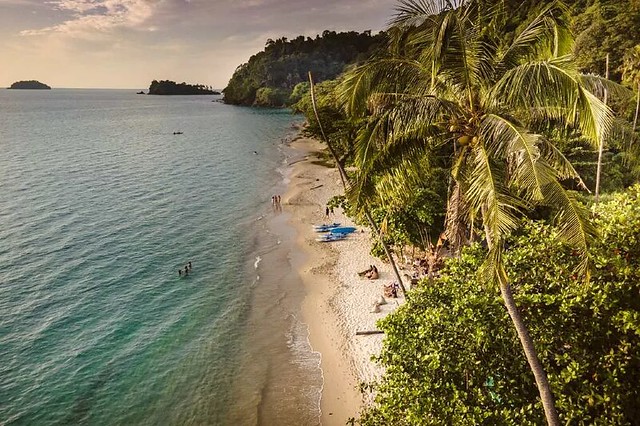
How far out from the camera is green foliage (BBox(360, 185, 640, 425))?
8.39 metres

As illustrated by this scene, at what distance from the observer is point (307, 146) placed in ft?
287

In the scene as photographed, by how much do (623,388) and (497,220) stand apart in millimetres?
4761

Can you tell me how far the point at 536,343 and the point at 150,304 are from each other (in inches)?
942

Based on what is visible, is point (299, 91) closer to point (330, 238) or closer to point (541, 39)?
point (330, 238)

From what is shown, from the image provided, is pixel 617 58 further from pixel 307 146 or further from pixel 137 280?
pixel 307 146

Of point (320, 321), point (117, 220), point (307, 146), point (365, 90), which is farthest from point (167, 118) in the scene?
point (365, 90)

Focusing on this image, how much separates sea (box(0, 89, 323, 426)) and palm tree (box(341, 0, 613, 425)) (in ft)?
42.5

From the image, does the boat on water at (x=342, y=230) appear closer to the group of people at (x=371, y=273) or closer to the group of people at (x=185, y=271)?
the group of people at (x=371, y=273)

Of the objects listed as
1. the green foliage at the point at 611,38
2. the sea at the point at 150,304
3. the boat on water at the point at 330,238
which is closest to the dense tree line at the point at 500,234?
the sea at the point at 150,304

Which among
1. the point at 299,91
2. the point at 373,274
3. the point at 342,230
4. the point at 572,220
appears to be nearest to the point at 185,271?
the point at 342,230

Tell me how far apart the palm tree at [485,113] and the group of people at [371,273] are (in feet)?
58.6

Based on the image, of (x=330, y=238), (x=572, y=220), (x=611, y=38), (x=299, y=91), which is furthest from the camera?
(x=299, y=91)

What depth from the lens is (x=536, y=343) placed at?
8977mm

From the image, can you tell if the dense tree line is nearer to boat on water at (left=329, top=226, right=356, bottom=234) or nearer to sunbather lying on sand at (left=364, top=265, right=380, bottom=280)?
sunbather lying on sand at (left=364, top=265, right=380, bottom=280)
